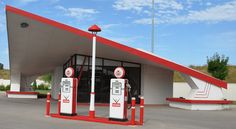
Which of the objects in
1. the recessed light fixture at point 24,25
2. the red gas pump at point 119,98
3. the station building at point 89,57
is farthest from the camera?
the station building at point 89,57

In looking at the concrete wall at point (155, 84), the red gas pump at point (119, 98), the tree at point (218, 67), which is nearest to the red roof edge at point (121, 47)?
the concrete wall at point (155, 84)

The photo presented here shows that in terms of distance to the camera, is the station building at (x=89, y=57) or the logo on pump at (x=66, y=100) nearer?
the logo on pump at (x=66, y=100)

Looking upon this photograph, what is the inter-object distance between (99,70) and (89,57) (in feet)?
3.55

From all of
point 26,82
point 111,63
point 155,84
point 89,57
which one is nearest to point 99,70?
point 111,63

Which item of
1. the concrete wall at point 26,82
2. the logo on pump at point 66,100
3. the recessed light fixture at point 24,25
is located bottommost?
the logo on pump at point 66,100

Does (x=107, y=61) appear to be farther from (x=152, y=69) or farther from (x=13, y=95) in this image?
(x=13, y=95)

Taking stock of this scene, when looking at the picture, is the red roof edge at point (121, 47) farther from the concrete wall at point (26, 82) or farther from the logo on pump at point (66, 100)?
the concrete wall at point (26, 82)

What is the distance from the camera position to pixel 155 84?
25.5m

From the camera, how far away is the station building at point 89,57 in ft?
59.4

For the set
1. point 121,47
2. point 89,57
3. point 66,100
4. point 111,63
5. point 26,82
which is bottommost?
point 66,100

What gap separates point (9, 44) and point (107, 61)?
6343 mm

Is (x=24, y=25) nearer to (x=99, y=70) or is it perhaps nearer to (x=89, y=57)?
(x=89, y=57)

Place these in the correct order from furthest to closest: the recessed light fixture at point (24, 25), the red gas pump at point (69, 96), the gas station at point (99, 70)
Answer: the recessed light fixture at point (24, 25) < the red gas pump at point (69, 96) < the gas station at point (99, 70)

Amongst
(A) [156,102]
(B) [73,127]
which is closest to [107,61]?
(A) [156,102]
